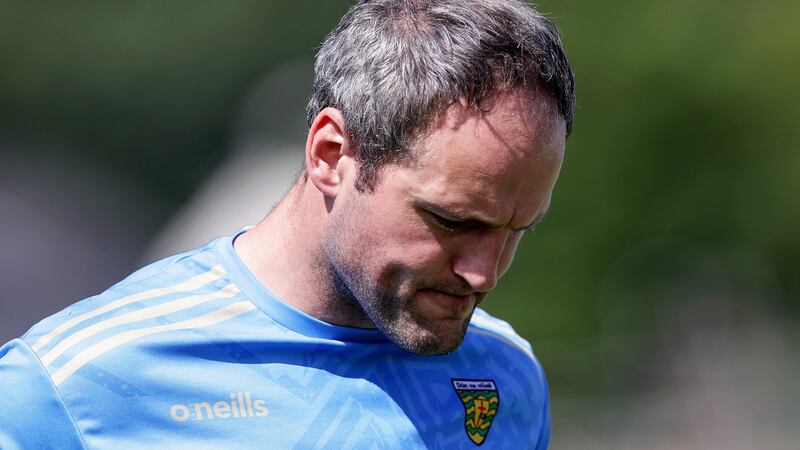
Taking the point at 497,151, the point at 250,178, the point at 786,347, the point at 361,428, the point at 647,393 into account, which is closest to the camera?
the point at 497,151

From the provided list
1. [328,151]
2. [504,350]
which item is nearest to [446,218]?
[328,151]

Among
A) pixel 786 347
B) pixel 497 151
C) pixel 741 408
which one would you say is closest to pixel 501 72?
pixel 497 151

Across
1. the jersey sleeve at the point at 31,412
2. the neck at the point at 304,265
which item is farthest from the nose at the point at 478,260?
the jersey sleeve at the point at 31,412

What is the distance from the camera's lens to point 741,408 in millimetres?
13352

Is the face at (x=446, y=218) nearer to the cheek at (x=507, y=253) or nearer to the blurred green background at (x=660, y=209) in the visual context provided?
the cheek at (x=507, y=253)

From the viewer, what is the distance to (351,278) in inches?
121

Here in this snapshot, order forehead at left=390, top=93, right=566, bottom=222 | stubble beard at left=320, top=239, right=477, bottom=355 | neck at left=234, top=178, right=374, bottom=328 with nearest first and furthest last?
forehead at left=390, top=93, right=566, bottom=222, stubble beard at left=320, top=239, right=477, bottom=355, neck at left=234, top=178, right=374, bottom=328

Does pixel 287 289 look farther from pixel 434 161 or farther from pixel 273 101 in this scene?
pixel 273 101

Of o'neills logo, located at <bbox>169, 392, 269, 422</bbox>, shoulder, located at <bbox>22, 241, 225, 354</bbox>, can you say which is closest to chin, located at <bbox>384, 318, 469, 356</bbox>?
o'neills logo, located at <bbox>169, 392, 269, 422</bbox>

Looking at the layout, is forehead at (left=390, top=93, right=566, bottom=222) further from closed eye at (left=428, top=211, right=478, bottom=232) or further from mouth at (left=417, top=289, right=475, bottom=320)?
mouth at (left=417, top=289, right=475, bottom=320)

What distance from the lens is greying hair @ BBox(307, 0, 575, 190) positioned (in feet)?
9.50

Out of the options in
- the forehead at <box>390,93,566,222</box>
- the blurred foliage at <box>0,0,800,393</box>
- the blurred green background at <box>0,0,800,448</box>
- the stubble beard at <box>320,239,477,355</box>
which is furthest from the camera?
the blurred foliage at <box>0,0,800,393</box>

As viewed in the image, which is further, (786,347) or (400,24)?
(786,347)

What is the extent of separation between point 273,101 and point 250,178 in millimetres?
2239
